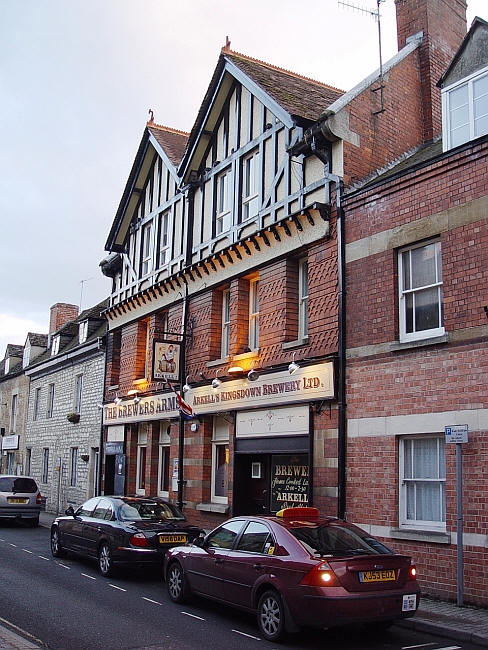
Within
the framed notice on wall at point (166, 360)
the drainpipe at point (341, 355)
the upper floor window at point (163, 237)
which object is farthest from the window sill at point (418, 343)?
the upper floor window at point (163, 237)

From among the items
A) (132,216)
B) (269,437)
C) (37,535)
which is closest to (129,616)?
(269,437)

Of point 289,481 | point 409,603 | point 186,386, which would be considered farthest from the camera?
point 186,386

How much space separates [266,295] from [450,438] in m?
6.73

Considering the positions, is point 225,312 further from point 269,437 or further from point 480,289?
point 480,289

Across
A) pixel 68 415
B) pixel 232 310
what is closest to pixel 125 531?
pixel 232 310

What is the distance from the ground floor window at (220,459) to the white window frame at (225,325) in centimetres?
180

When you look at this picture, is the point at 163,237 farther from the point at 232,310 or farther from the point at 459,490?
the point at 459,490

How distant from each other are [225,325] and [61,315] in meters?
19.9

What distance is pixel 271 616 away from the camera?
8.76 m

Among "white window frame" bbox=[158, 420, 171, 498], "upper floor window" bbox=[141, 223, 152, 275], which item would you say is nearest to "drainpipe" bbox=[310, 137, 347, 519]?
"white window frame" bbox=[158, 420, 171, 498]

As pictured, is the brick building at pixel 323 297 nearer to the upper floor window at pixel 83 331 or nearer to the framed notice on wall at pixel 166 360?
the framed notice on wall at pixel 166 360

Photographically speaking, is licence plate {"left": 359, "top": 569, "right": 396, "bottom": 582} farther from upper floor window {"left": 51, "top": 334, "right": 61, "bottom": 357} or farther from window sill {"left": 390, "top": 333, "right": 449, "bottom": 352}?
upper floor window {"left": 51, "top": 334, "right": 61, "bottom": 357}

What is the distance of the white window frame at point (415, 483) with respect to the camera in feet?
38.4

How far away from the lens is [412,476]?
12281 millimetres
